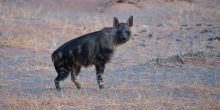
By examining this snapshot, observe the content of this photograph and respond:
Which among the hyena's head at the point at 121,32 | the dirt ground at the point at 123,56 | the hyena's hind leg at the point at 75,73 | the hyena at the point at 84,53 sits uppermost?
the hyena's head at the point at 121,32

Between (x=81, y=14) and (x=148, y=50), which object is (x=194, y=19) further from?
(x=148, y=50)

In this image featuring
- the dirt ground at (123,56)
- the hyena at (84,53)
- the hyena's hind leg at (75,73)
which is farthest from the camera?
the hyena's hind leg at (75,73)

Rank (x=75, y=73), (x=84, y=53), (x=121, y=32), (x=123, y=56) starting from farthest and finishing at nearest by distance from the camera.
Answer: (x=123, y=56)
(x=75, y=73)
(x=121, y=32)
(x=84, y=53)

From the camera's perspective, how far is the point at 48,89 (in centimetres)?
1159

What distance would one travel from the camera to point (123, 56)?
57.1 ft

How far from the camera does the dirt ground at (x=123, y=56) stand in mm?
10156

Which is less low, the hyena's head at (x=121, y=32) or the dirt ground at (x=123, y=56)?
the hyena's head at (x=121, y=32)

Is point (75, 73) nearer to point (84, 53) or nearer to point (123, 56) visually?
point (84, 53)

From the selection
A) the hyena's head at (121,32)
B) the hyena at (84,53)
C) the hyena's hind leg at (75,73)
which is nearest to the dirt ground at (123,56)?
the hyena's hind leg at (75,73)

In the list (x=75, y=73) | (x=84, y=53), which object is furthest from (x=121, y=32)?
(x=75, y=73)

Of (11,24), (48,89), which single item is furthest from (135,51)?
(48,89)

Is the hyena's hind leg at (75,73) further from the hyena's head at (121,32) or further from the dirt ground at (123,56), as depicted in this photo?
the hyena's head at (121,32)

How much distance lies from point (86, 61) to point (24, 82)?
1935 millimetres

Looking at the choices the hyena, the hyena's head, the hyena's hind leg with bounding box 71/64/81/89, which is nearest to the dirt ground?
the hyena's hind leg with bounding box 71/64/81/89
